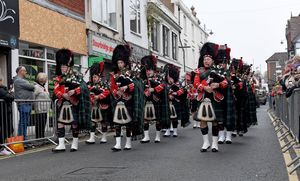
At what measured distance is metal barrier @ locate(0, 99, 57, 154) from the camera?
9883 millimetres

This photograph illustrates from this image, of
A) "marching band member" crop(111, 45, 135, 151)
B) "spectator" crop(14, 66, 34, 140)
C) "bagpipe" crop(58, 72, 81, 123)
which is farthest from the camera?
"spectator" crop(14, 66, 34, 140)

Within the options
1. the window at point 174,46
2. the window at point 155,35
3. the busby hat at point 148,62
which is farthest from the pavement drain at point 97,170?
the window at point 174,46

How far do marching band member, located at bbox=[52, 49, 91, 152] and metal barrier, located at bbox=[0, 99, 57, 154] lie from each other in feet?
→ 3.53

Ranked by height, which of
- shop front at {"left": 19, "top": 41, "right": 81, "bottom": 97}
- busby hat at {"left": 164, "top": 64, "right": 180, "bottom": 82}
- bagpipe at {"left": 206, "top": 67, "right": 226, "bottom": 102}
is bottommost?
bagpipe at {"left": 206, "top": 67, "right": 226, "bottom": 102}

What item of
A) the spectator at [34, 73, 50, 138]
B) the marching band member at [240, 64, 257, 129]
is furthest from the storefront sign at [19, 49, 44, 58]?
the marching band member at [240, 64, 257, 129]

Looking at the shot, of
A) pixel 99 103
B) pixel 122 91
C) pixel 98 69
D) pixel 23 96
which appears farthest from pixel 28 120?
pixel 122 91

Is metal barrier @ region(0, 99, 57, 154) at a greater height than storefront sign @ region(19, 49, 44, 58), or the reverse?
storefront sign @ region(19, 49, 44, 58)

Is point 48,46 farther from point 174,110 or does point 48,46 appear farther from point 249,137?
point 249,137

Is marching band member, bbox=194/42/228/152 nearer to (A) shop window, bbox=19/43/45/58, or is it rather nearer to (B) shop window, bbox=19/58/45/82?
(B) shop window, bbox=19/58/45/82

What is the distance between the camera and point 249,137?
38.2 feet

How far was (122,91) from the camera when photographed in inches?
371

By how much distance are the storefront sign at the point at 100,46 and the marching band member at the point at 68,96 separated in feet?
29.7

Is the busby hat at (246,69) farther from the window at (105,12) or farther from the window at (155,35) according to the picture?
the window at (155,35)

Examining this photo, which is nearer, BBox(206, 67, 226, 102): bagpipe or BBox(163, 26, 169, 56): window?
BBox(206, 67, 226, 102): bagpipe
